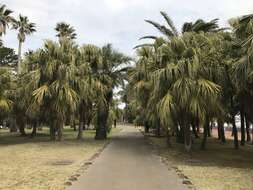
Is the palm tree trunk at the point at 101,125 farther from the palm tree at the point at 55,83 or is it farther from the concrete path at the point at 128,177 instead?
the concrete path at the point at 128,177

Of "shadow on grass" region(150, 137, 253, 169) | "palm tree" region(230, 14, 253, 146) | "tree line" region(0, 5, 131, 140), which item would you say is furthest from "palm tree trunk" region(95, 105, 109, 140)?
"palm tree" region(230, 14, 253, 146)

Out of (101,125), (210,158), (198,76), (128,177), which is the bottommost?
(128,177)

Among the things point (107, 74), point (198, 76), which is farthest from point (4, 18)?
point (198, 76)

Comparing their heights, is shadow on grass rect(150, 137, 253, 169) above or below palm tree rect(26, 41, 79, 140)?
below

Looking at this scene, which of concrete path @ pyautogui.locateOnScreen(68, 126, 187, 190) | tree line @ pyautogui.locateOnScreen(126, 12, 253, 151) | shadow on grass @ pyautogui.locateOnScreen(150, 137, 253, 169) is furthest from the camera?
tree line @ pyautogui.locateOnScreen(126, 12, 253, 151)

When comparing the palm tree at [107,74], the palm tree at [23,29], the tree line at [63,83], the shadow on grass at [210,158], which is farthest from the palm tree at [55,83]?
the palm tree at [23,29]

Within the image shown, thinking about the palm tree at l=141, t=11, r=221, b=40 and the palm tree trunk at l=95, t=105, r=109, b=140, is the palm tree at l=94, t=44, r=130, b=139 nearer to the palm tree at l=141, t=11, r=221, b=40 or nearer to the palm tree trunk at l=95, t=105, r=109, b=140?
the palm tree trunk at l=95, t=105, r=109, b=140

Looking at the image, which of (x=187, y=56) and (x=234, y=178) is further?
(x=187, y=56)

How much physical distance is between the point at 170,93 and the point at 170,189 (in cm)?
1175

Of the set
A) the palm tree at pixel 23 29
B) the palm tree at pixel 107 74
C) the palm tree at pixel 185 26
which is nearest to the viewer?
the palm tree at pixel 185 26

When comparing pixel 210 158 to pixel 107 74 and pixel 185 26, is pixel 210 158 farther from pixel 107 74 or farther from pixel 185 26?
pixel 107 74

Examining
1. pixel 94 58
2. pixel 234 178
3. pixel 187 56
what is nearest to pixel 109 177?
pixel 234 178

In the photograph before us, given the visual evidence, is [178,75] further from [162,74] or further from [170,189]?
[170,189]

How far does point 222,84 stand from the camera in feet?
80.0
